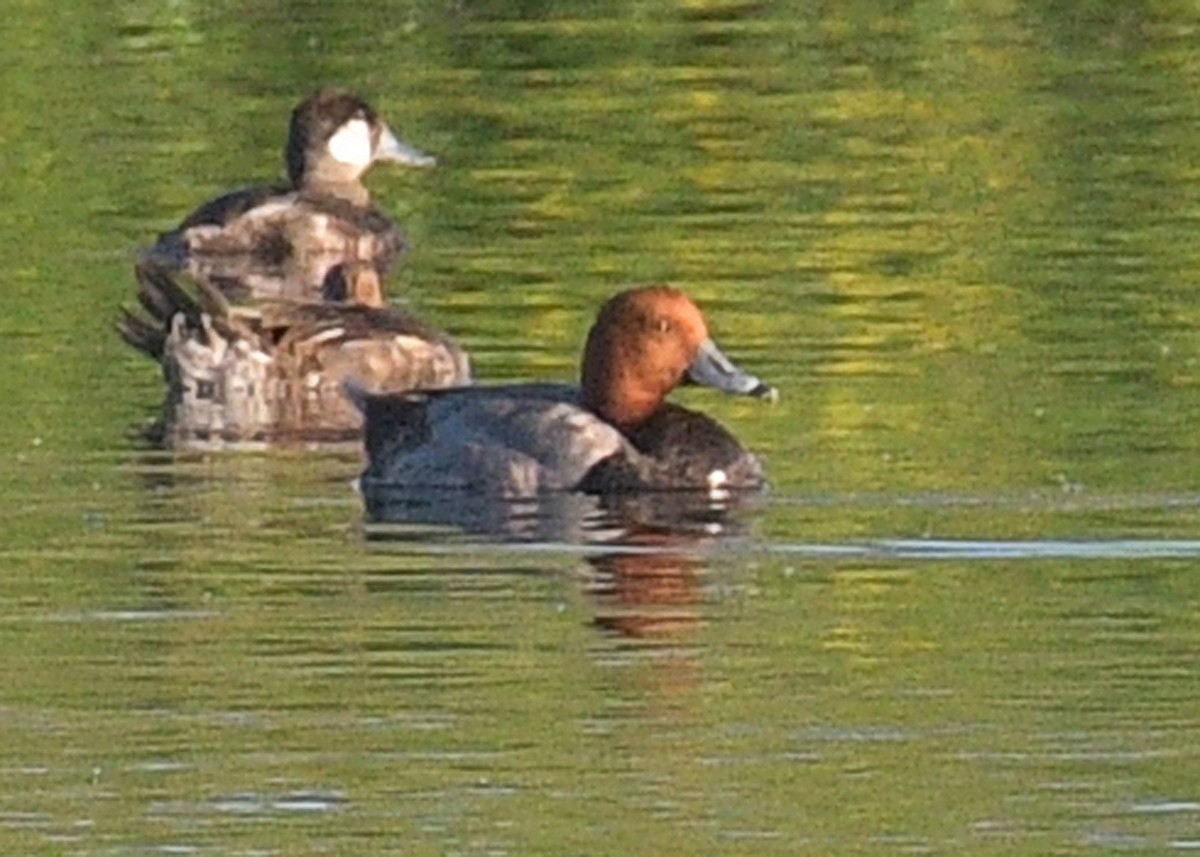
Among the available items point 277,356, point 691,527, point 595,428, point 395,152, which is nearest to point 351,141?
point 395,152

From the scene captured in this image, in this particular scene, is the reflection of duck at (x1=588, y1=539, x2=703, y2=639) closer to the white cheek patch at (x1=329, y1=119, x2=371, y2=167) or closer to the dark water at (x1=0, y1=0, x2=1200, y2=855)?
the dark water at (x1=0, y1=0, x2=1200, y2=855)

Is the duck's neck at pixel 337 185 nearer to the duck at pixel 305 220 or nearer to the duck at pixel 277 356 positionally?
the duck at pixel 305 220

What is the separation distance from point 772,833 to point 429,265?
1047 centimetres

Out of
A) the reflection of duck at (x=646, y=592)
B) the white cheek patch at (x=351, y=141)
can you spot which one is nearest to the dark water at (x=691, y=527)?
the reflection of duck at (x=646, y=592)

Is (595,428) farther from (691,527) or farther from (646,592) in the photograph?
(646,592)

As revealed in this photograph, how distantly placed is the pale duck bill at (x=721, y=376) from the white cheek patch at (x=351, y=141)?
7606 mm

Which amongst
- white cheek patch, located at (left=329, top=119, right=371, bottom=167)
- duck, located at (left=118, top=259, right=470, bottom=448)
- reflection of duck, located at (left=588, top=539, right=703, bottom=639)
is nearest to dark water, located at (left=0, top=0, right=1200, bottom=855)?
reflection of duck, located at (left=588, top=539, right=703, bottom=639)

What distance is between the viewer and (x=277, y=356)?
1733 cm

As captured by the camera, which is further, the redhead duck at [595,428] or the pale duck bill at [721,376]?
the pale duck bill at [721,376]

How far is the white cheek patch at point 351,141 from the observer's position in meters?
22.6

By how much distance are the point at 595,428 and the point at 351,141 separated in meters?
8.14

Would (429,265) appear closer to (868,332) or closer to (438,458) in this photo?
(868,332)

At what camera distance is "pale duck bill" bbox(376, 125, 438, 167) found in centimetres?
2264

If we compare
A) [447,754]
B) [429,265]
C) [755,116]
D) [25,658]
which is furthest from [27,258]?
[447,754]
